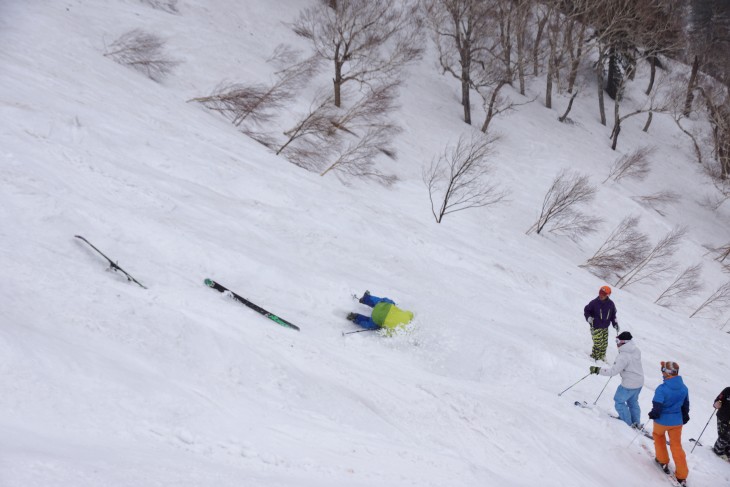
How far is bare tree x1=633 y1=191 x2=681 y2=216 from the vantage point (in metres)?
25.4

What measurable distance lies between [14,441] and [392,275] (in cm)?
754

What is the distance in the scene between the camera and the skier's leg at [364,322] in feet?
26.7

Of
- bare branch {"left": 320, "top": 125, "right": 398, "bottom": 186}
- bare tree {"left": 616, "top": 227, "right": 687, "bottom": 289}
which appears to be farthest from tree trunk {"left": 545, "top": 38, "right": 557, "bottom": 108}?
bare branch {"left": 320, "top": 125, "right": 398, "bottom": 186}

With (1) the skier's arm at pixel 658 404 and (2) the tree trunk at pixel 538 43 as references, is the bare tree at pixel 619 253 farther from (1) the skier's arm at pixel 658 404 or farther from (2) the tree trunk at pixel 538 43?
(2) the tree trunk at pixel 538 43

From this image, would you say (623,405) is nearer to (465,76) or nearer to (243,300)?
(243,300)

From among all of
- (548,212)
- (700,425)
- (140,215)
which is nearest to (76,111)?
(140,215)

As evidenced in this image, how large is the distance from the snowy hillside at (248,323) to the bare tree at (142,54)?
454 mm

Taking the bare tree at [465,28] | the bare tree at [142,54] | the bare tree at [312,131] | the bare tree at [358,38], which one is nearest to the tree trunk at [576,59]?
the bare tree at [465,28]

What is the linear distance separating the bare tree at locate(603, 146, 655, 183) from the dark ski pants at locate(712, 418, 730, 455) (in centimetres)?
2031

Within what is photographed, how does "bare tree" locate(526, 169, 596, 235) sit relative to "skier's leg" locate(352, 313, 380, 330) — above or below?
above

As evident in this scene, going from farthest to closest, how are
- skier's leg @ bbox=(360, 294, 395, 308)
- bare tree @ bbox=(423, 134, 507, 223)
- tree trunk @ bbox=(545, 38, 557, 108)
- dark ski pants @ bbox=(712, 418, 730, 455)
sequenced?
tree trunk @ bbox=(545, 38, 557, 108)
bare tree @ bbox=(423, 134, 507, 223)
skier's leg @ bbox=(360, 294, 395, 308)
dark ski pants @ bbox=(712, 418, 730, 455)

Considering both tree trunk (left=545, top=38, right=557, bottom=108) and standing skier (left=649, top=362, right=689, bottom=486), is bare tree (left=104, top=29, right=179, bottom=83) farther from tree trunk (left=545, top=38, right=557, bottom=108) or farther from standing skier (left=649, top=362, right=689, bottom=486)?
tree trunk (left=545, top=38, right=557, bottom=108)

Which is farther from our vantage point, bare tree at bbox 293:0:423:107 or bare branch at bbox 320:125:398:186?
bare tree at bbox 293:0:423:107

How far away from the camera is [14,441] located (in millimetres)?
3744
